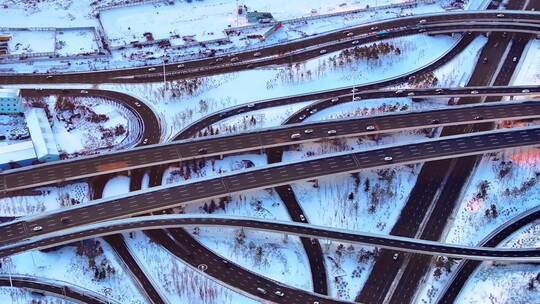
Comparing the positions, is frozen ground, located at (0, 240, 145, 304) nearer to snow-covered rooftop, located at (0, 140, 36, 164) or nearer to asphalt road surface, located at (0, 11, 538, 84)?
snow-covered rooftop, located at (0, 140, 36, 164)

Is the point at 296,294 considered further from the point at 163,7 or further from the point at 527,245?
the point at 163,7

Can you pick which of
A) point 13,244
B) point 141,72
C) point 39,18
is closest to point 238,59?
point 141,72

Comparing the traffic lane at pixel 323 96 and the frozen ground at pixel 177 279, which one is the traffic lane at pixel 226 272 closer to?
the frozen ground at pixel 177 279

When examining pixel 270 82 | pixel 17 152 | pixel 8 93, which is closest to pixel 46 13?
pixel 8 93

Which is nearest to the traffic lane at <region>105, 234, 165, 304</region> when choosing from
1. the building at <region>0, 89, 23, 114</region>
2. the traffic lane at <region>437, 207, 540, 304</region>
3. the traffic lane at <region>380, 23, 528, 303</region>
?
the traffic lane at <region>380, 23, 528, 303</region>

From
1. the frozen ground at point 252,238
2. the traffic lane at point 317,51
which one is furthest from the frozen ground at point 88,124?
the frozen ground at point 252,238

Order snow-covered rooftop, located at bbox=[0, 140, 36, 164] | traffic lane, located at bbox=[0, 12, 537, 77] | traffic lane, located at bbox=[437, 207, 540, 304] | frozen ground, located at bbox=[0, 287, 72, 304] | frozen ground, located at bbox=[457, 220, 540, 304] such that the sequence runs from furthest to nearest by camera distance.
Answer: traffic lane, located at bbox=[0, 12, 537, 77] → snow-covered rooftop, located at bbox=[0, 140, 36, 164] → traffic lane, located at bbox=[437, 207, 540, 304] → frozen ground, located at bbox=[457, 220, 540, 304] → frozen ground, located at bbox=[0, 287, 72, 304]

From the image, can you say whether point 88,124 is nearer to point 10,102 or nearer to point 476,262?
point 10,102
